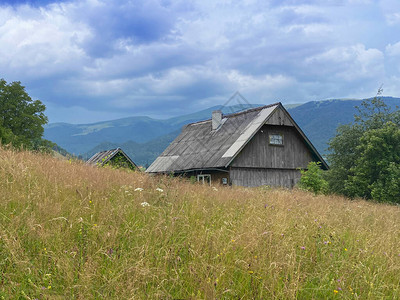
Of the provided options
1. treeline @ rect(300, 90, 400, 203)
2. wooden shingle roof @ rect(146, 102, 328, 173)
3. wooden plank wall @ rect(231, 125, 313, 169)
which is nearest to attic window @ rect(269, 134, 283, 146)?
wooden plank wall @ rect(231, 125, 313, 169)

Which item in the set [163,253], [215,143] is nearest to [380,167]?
[215,143]

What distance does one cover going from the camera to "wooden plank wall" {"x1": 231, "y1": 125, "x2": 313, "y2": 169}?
82.3 ft

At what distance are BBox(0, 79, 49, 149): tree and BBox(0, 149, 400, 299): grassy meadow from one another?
34.1m

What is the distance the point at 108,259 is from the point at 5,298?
3.32ft

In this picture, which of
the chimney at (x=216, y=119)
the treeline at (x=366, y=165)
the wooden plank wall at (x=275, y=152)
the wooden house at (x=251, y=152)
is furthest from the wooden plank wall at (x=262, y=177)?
the chimney at (x=216, y=119)

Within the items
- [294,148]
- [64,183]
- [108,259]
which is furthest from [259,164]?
[108,259]

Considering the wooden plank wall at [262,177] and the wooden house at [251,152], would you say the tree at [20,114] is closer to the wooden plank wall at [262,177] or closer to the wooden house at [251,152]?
the wooden house at [251,152]

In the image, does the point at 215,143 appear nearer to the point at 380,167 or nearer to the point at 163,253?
the point at 380,167

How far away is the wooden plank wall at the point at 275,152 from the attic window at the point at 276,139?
0.69 ft

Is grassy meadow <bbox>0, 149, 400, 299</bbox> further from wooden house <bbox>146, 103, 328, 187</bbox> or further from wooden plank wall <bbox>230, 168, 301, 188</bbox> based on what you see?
wooden plank wall <bbox>230, 168, 301, 188</bbox>

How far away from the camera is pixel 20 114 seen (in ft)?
124

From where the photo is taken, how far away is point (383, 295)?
13.2 ft

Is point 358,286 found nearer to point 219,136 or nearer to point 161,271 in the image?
point 161,271

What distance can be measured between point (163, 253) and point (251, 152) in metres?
21.3
